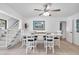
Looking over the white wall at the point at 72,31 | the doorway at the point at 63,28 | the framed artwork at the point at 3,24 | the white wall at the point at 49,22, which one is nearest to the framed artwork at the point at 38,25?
the white wall at the point at 49,22

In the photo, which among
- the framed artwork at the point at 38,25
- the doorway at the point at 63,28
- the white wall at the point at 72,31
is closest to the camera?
the framed artwork at the point at 38,25

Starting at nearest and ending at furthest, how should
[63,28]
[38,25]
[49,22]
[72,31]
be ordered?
[38,25] < [49,22] < [63,28] < [72,31]

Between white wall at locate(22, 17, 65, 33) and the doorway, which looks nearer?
white wall at locate(22, 17, 65, 33)

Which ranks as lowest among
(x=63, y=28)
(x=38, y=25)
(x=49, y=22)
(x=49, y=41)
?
(x=49, y=41)

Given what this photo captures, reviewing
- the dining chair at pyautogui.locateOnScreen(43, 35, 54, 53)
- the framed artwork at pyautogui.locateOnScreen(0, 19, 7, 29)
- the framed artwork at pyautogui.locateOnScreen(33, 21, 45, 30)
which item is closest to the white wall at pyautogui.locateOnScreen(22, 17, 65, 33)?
the framed artwork at pyautogui.locateOnScreen(33, 21, 45, 30)

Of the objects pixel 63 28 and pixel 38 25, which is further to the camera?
pixel 63 28

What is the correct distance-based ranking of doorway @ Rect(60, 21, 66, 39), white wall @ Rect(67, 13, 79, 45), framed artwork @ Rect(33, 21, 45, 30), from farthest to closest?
white wall @ Rect(67, 13, 79, 45) < doorway @ Rect(60, 21, 66, 39) < framed artwork @ Rect(33, 21, 45, 30)

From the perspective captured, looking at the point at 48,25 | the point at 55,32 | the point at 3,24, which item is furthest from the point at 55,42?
the point at 3,24

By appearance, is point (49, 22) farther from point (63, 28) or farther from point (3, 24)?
point (3, 24)

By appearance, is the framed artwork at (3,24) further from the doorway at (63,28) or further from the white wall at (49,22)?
the doorway at (63,28)

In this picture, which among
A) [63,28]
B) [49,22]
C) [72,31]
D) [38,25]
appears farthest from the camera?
[72,31]

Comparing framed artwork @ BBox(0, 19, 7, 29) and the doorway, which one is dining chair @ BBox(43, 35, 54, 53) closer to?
the doorway

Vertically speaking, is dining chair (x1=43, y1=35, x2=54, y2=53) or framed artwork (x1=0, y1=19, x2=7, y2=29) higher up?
framed artwork (x1=0, y1=19, x2=7, y2=29)

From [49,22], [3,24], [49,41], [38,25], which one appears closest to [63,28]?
[49,22]
